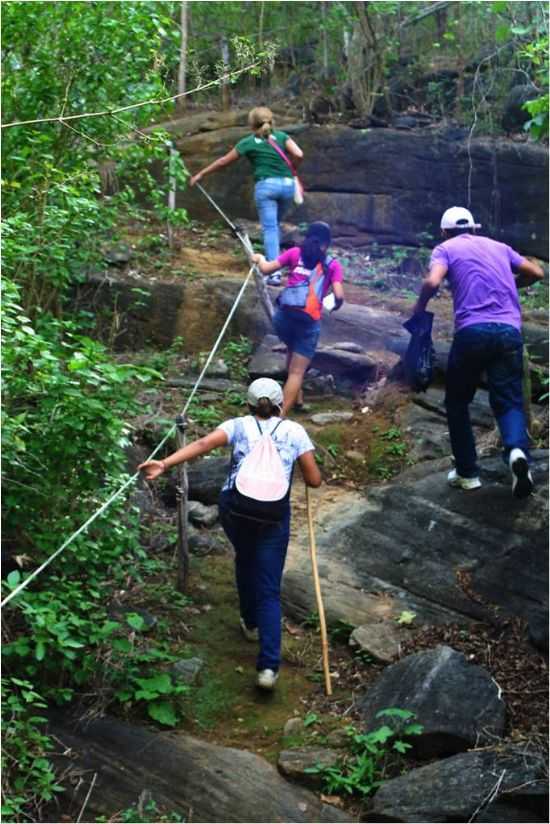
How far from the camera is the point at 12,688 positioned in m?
6.36

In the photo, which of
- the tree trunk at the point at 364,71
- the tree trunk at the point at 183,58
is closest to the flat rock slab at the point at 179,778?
A: the tree trunk at the point at 183,58

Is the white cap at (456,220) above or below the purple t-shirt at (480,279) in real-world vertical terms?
above

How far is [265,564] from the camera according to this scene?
21.4 ft

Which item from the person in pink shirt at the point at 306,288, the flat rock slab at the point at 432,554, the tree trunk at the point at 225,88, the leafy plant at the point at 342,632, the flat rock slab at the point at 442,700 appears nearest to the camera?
the flat rock slab at the point at 442,700

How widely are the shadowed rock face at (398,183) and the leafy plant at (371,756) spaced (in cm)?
973

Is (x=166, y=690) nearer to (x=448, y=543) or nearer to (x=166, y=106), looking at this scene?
(x=448, y=543)

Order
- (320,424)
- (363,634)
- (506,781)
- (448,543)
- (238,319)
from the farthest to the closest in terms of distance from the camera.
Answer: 1. (238,319)
2. (320,424)
3. (448,543)
4. (363,634)
5. (506,781)

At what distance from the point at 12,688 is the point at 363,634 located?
2.21 meters

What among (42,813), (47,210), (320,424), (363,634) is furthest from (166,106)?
(42,813)

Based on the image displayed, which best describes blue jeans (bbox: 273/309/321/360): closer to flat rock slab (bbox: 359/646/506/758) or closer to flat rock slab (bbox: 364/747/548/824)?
flat rock slab (bbox: 359/646/506/758)

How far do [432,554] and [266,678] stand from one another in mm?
1832

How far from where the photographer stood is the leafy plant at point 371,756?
19.4 feet

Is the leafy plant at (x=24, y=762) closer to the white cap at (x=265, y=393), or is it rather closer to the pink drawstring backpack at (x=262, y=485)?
the pink drawstring backpack at (x=262, y=485)

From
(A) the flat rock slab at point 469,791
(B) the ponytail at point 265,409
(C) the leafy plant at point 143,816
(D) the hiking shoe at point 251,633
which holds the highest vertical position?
(B) the ponytail at point 265,409
